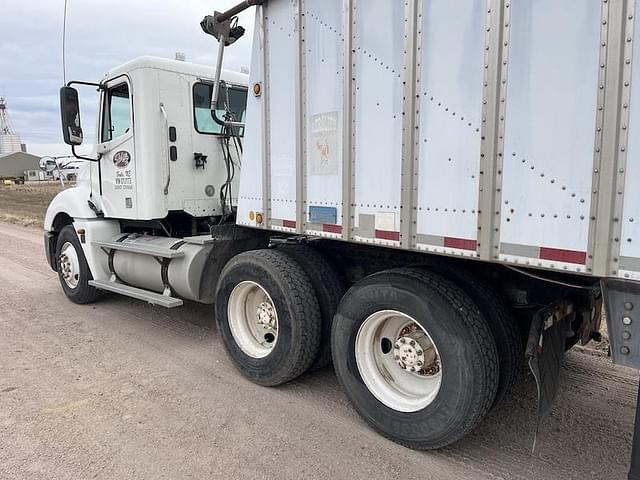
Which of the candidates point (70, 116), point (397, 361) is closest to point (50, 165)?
point (70, 116)

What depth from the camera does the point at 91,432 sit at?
346 centimetres

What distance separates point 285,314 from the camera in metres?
3.91

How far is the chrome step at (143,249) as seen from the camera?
506cm

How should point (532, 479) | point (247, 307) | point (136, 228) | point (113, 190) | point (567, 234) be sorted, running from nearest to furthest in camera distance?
point (567, 234) < point (532, 479) < point (247, 307) < point (113, 190) < point (136, 228)

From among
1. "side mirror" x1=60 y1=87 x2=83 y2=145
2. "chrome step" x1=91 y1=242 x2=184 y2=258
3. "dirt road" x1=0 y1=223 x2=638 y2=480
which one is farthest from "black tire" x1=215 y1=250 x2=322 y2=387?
"side mirror" x1=60 y1=87 x2=83 y2=145

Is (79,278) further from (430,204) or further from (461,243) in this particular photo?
(461,243)

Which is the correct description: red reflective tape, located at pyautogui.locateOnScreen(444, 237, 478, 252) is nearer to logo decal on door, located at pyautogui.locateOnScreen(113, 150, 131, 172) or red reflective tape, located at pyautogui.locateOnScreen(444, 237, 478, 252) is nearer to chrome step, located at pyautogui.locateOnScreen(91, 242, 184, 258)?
chrome step, located at pyautogui.locateOnScreen(91, 242, 184, 258)

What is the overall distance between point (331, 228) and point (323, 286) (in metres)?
0.69

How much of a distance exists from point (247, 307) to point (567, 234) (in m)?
2.84

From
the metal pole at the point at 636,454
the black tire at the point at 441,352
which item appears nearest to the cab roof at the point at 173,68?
the black tire at the point at 441,352

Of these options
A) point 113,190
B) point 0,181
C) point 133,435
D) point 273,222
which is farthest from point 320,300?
point 0,181

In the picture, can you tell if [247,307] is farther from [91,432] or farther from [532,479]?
[532,479]

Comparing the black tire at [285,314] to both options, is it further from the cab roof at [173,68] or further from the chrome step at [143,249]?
the cab roof at [173,68]

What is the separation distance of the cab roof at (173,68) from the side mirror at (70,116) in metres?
0.47
